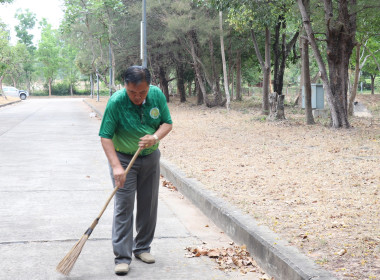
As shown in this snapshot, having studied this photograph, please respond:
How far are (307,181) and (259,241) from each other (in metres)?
2.95

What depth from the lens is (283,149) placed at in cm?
1112

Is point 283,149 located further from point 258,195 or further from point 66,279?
point 66,279

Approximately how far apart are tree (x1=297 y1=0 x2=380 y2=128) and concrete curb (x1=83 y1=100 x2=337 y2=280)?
8685 mm

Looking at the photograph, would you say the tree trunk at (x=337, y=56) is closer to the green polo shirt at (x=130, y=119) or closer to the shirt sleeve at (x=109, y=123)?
the green polo shirt at (x=130, y=119)

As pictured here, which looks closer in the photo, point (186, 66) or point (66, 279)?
point (66, 279)

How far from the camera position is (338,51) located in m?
15.0

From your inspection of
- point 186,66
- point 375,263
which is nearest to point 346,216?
point 375,263

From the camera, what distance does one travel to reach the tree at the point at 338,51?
48.3ft

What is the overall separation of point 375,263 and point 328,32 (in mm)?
11618

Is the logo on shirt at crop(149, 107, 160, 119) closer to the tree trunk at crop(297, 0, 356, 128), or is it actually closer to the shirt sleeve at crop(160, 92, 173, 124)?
the shirt sleeve at crop(160, 92, 173, 124)

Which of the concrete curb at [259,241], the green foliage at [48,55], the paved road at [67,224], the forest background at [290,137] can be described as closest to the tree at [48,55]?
the green foliage at [48,55]

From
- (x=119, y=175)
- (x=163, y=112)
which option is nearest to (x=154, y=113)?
(x=163, y=112)

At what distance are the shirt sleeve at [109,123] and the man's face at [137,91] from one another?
170mm

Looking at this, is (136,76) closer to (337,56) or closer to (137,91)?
(137,91)
